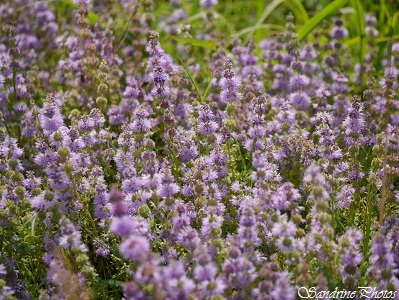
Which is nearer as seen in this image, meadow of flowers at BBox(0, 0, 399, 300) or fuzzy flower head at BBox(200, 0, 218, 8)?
meadow of flowers at BBox(0, 0, 399, 300)

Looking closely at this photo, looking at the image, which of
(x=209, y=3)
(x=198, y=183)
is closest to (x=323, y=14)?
(x=209, y=3)

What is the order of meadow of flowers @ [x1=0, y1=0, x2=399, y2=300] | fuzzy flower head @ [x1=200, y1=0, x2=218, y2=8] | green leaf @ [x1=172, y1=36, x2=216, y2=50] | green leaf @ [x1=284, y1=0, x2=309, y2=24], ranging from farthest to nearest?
green leaf @ [x1=284, y1=0, x2=309, y2=24] < fuzzy flower head @ [x1=200, y1=0, x2=218, y2=8] < green leaf @ [x1=172, y1=36, x2=216, y2=50] < meadow of flowers @ [x1=0, y1=0, x2=399, y2=300]

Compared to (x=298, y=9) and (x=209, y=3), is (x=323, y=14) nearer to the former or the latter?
(x=209, y=3)

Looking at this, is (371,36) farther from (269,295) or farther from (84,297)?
(84,297)

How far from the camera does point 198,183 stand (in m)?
3.15

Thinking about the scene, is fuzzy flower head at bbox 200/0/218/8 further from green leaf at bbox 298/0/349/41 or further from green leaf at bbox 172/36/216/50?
green leaf at bbox 298/0/349/41

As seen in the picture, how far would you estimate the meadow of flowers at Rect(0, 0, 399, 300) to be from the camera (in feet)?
8.45

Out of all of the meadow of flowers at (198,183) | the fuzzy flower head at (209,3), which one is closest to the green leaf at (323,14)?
the meadow of flowers at (198,183)

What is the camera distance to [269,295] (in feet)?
8.47

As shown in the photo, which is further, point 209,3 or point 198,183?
point 209,3

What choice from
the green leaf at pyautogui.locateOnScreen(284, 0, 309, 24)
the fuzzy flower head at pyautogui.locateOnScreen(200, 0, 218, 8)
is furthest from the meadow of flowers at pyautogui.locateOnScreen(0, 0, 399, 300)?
the green leaf at pyautogui.locateOnScreen(284, 0, 309, 24)

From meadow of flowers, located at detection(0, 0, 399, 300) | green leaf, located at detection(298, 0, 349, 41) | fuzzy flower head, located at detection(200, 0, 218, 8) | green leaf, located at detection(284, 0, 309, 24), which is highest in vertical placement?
green leaf, located at detection(284, 0, 309, 24)

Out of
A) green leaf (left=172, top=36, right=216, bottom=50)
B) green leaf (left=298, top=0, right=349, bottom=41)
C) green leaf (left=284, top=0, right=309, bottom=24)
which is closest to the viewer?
green leaf (left=172, top=36, right=216, bottom=50)

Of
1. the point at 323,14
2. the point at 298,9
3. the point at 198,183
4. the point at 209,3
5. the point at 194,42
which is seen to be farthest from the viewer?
the point at 298,9
